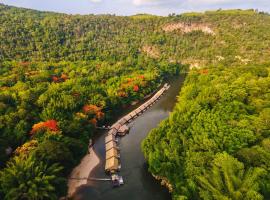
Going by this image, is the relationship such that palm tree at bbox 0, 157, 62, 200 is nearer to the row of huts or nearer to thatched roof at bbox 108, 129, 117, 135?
the row of huts

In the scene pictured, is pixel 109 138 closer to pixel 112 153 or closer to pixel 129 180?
pixel 112 153

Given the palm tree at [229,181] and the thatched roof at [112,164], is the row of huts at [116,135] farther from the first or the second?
the palm tree at [229,181]

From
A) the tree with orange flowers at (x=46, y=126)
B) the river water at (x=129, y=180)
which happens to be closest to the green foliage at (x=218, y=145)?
the river water at (x=129, y=180)

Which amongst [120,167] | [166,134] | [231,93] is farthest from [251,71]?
[120,167]

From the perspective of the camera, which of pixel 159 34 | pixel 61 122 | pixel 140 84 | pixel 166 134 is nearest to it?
pixel 166 134

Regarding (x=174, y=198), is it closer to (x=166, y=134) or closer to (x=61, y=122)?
(x=166, y=134)

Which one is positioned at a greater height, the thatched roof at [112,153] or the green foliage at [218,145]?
the green foliage at [218,145]
